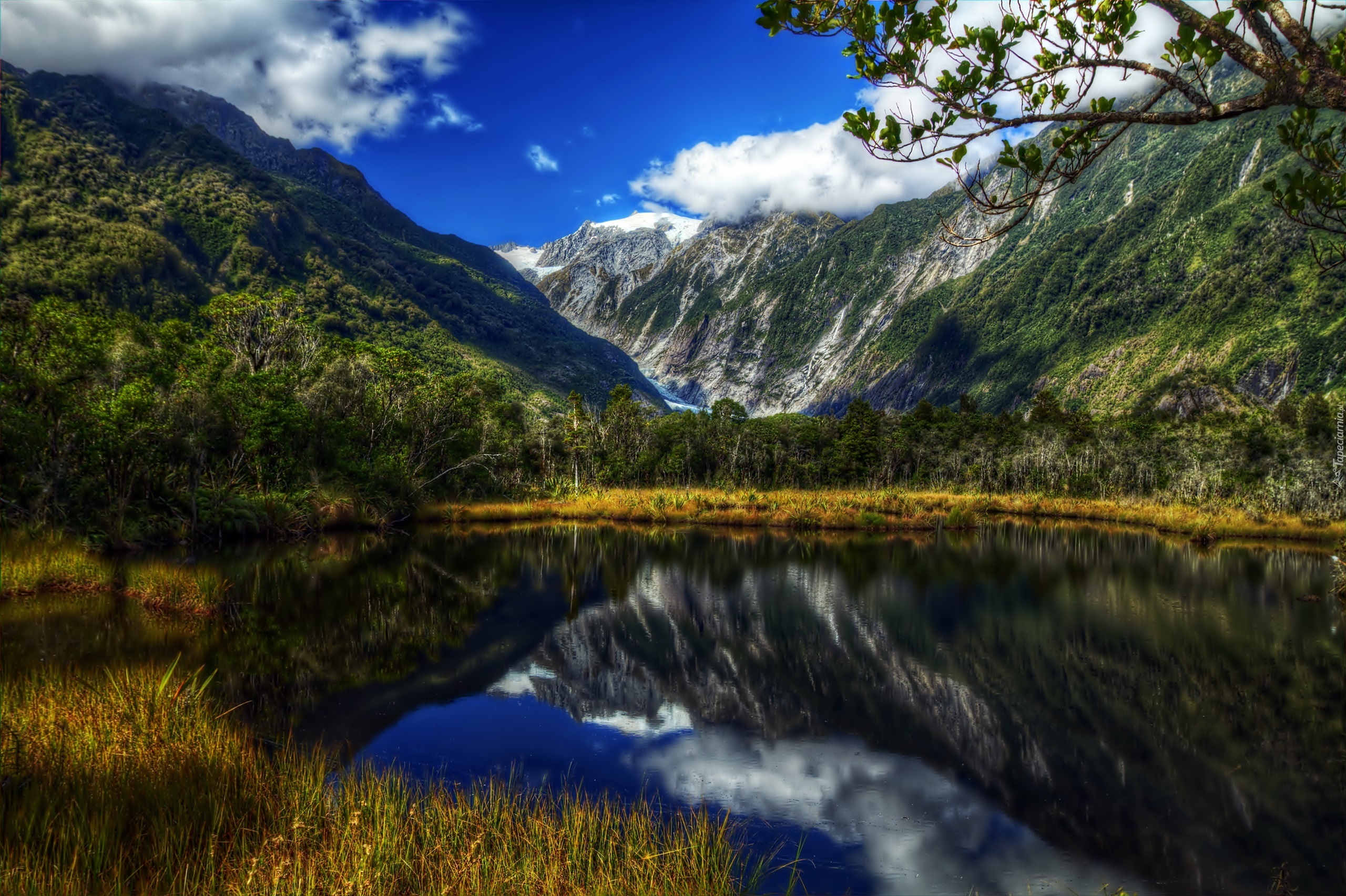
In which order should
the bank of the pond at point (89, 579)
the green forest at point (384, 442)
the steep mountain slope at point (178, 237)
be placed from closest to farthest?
the bank of the pond at point (89, 579) → the green forest at point (384, 442) → the steep mountain slope at point (178, 237)

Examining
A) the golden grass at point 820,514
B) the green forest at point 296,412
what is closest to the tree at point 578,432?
the green forest at point 296,412

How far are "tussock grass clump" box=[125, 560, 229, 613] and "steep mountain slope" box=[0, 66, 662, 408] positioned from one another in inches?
2431

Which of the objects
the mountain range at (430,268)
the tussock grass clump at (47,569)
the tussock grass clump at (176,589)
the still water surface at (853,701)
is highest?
the mountain range at (430,268)

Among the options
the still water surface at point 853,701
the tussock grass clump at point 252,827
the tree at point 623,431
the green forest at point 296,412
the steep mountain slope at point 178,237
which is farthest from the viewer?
the steep mountain slope at point 178,237

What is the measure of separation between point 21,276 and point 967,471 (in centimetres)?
10405

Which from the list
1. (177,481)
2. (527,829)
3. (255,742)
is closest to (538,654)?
(255,742)

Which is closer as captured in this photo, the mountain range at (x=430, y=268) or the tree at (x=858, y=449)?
the tree at (x=858, y=449)

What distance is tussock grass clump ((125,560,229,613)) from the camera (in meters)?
14.3

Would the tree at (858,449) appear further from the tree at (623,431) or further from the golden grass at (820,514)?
the tree at (623,431)

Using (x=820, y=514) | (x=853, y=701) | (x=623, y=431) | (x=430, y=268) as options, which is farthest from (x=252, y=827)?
(x=430, y=268)

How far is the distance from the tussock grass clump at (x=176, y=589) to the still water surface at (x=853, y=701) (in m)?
0.58

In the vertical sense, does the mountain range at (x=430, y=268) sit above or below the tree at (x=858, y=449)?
above

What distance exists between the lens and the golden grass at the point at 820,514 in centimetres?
4194

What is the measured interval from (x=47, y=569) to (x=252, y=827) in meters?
13.7
